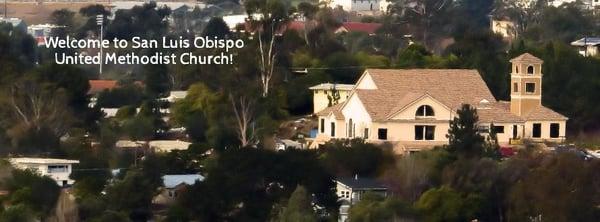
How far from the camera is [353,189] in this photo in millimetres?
30891

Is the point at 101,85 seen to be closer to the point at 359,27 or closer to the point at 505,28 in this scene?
the point at 359,27

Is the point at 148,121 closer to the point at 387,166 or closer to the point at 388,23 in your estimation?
the point at 387,166

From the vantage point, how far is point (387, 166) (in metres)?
31.9

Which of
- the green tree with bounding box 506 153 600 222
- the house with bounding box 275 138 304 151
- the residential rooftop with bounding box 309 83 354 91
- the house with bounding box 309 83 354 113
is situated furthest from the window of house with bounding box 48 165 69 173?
the green tree with bounding box 506 153 600 222

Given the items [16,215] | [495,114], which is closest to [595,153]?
[495,114]

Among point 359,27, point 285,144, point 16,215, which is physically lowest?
point 16,215

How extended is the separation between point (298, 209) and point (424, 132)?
5.95m

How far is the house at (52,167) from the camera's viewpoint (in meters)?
32.5

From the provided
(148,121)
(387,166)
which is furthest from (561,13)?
(387,166)

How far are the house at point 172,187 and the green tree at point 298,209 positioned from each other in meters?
1.92

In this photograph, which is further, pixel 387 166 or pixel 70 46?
pixel 70 46

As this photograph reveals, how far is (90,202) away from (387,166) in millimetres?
3933

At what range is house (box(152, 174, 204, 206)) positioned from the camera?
30.9 meters

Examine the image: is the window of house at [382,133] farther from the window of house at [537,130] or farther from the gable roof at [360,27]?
the gable roof at [360,27]
